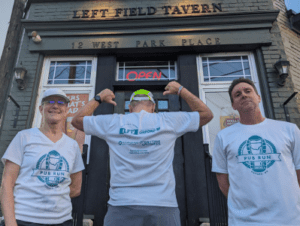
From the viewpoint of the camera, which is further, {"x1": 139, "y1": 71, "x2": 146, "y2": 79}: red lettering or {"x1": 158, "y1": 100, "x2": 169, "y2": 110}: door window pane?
{"x1": 139, "y1": 71, "x2": 146, "y2": 79}: red lettering

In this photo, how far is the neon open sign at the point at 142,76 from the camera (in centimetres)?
471

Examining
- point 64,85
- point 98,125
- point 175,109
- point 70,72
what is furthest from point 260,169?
point 70,72

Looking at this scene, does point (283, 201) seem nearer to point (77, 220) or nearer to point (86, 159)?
point (77, 220)

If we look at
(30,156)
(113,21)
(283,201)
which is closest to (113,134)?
(30,156)

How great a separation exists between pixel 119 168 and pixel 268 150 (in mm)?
1181

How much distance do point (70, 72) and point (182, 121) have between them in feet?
12.8

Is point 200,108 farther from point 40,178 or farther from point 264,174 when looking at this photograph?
point 40,178

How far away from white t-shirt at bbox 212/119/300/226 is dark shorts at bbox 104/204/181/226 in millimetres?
522

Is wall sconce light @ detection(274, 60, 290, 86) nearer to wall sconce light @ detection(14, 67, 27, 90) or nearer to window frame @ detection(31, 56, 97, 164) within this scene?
window frame @ detection(31, 56, 97, 164)

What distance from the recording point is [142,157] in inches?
63.8

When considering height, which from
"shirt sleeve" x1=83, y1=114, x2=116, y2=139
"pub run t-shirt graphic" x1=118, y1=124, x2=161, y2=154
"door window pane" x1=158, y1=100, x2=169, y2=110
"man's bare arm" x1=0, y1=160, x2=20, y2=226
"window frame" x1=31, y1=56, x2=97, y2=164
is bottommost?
"man's bare arm" x1=0, y1=160, x2=20, y2=226

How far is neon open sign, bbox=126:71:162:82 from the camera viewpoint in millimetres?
4707

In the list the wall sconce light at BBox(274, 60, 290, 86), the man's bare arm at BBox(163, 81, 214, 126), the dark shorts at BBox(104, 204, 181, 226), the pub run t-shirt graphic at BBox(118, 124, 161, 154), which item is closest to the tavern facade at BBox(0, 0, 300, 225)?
the wall sconce light at BBox(274, 60, 290, 86)

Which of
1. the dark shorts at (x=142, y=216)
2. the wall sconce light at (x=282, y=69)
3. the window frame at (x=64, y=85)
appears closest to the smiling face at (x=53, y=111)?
the dark shorts at (x=142, y=216)
